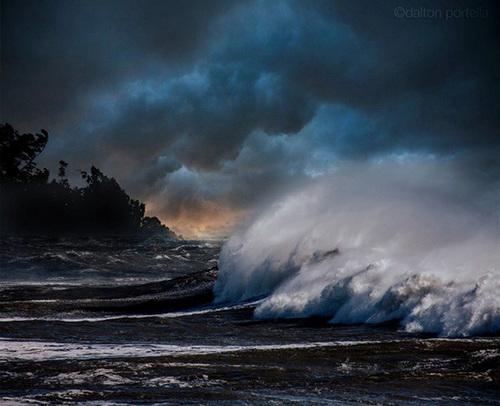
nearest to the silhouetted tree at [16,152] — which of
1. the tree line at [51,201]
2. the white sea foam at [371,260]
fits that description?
the tree line at [51,201]

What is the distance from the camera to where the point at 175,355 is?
821 centimetres

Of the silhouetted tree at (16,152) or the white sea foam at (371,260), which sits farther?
the silhouetted tree at (16,152)

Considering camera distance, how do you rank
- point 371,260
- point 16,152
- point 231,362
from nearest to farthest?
point 231,362 → point 371,260 → point 16,152

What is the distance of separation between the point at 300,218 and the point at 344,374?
12.7 meters

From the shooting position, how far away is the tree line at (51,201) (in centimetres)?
10000

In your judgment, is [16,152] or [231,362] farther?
[16,152]

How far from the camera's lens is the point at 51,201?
10938 centimetres

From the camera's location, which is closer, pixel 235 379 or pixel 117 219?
pixel 235 379

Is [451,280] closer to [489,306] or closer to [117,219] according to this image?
[489,306]

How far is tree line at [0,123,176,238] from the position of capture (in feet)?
328

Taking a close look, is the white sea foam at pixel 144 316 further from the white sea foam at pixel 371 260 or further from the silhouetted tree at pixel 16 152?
the silhouetted tree at pixel 16 152

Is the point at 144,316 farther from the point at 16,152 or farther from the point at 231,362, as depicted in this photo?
the point at 16,152

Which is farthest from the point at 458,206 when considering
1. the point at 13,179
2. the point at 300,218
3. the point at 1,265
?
the point at 13,179

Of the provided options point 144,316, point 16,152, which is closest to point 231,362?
point 144,316
